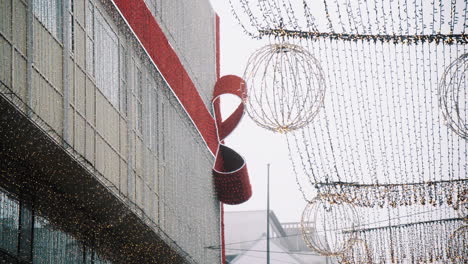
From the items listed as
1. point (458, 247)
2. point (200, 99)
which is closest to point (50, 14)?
point (458, 247)

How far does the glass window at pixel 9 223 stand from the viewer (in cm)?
1020

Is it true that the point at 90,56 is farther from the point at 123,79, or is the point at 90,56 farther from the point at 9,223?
the point at 9,223

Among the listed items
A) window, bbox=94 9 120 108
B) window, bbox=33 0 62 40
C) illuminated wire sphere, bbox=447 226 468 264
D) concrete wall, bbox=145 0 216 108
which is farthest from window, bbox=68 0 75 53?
illuminated wire sphere, bbox=447 226 468 264

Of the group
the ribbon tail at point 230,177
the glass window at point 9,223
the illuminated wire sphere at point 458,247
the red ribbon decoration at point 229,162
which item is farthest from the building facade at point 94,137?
the illuminated wire sphere at point 458,247

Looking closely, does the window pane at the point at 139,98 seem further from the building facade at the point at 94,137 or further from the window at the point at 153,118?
the window at the point at 153,118

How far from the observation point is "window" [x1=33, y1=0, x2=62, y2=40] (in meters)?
11.3

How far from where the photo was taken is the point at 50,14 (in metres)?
11.8

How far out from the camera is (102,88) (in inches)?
555

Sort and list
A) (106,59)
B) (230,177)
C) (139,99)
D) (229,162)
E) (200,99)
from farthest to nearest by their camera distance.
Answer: (229,162)
(230,177)
(200,99)
(139,99)
(106,59)

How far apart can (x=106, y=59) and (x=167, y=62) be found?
14.5 ft

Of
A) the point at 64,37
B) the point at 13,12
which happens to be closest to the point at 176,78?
the point at 64,37

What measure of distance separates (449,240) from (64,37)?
7.26 meters

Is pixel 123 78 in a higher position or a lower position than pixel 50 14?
higher

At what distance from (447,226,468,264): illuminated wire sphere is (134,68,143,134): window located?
20.2 feet
